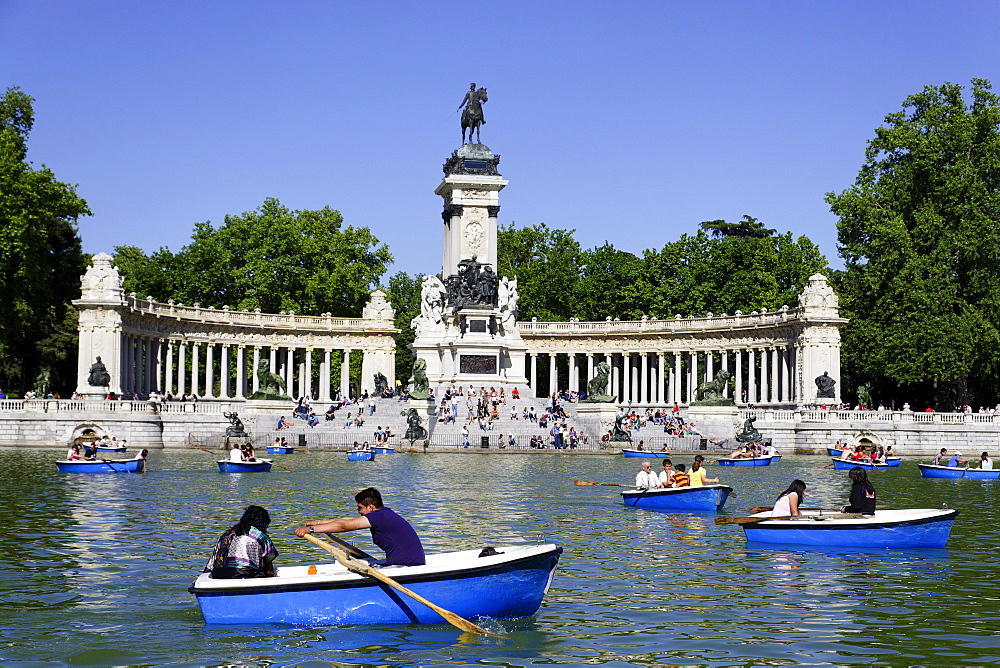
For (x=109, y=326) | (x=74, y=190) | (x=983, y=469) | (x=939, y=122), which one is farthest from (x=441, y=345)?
(x=983, y=469)

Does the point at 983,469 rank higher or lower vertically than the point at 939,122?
lower

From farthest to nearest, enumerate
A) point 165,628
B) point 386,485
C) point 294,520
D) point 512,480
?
point 512,480, point 386,485, point 294,520, point 165,628

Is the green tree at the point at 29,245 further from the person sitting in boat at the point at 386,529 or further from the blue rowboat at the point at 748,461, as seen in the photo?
the person sitting in boat at the point at 386,529

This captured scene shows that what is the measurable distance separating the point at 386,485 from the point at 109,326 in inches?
1548

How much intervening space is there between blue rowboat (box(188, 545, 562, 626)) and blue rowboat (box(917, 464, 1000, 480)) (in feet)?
103

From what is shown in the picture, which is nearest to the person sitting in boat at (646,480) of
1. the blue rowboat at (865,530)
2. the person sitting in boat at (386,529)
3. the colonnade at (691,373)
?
the blue rowboat at (865,530)

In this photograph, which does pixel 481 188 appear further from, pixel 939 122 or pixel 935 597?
pixel 935 597

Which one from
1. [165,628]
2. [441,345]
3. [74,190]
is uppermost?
[74,190]

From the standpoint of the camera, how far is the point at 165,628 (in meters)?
15.6

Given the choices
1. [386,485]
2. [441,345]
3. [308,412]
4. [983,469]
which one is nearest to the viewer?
[386,485]

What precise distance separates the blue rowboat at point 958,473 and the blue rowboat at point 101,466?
27.8 metres

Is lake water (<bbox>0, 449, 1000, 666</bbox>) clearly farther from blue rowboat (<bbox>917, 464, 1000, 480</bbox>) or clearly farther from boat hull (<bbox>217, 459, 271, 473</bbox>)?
blue rowboat (<bbox>917, 464, 1000, 480</bbox>)

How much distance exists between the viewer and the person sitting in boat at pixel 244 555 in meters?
15.6

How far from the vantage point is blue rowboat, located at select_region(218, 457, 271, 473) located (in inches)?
1615
